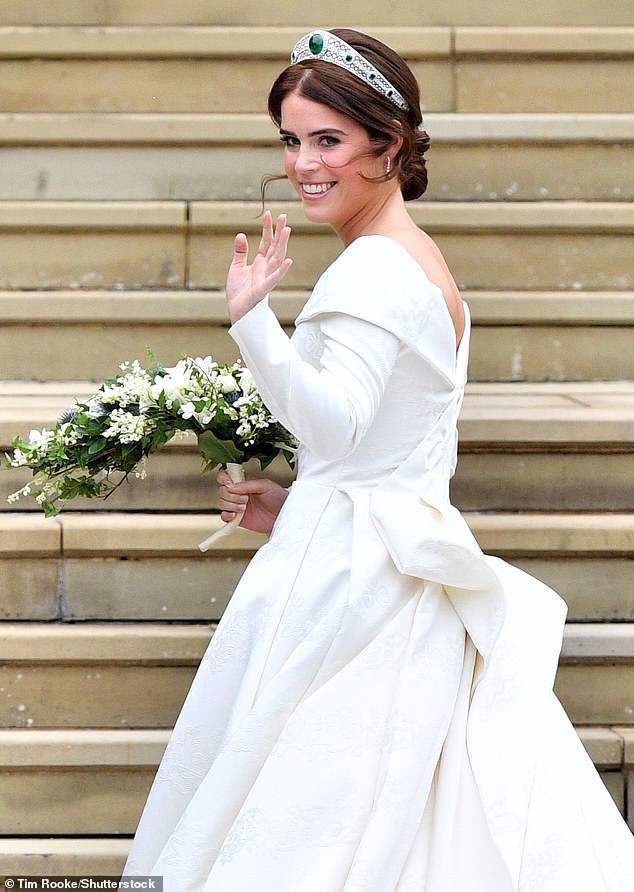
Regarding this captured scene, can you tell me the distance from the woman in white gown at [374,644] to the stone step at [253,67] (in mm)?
2103

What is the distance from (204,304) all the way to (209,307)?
0.02 meters

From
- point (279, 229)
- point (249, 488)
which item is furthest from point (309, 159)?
point (249, 488)

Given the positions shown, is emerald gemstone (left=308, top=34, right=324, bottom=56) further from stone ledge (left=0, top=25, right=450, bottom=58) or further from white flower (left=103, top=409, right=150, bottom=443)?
stone ledge (left=0, top=25, right=450, bottom=58)

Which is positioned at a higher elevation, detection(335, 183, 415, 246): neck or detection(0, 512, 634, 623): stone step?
detection(335, 183, 415, 246): neck

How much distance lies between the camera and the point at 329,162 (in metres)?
2.39

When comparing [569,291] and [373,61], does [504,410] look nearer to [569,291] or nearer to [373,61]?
[569,291]

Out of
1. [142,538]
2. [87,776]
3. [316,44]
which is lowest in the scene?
[87,776]

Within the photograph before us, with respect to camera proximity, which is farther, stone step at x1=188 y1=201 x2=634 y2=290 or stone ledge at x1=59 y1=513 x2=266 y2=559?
stone step at x1=188 y1=201 x2=634 y2=290

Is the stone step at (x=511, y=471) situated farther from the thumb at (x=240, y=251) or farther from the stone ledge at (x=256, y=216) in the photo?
the thumb at (x=240, y=251)

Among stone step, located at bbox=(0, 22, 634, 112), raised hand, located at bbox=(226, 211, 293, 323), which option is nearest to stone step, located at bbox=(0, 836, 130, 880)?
raised hand, located at bbox=(226, 211, 293, 323)

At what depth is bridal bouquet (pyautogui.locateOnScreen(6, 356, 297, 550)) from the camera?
2623mm

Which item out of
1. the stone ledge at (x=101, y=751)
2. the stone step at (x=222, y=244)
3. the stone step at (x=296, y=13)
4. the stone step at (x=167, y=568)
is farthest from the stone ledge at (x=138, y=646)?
the stone step at (x=296, y=13)

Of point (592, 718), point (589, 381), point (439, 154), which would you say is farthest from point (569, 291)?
point (592, 718)

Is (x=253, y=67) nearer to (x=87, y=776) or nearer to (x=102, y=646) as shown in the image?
(x=102, y=646)
